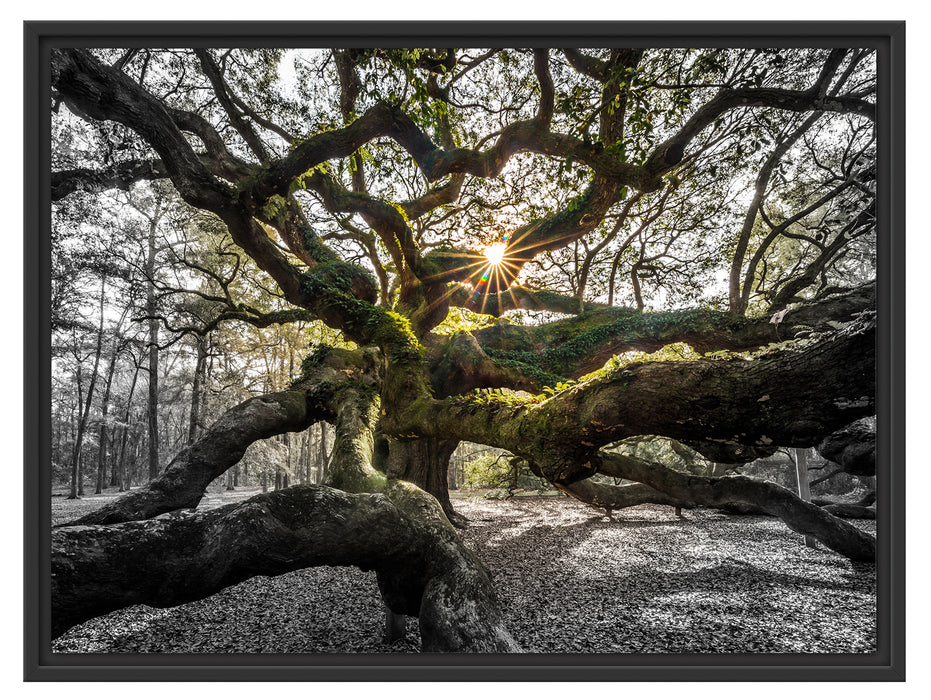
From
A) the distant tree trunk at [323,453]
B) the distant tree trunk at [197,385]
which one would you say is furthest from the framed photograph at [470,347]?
the distant tree trunk at [323,453]

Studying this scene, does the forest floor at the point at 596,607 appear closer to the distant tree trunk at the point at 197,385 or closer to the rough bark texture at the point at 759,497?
the rough bark texture at the point at 759,497

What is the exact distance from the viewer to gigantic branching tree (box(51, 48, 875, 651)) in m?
1.74

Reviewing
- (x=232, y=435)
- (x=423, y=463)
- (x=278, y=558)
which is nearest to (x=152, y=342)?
(x=232, y=435)

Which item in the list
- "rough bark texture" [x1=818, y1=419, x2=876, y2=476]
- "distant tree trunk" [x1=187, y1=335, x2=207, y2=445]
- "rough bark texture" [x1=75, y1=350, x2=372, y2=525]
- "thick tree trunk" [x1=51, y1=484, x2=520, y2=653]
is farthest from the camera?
"distant tree trunk" [x1=187, y1=335, x2=207, y2=445]

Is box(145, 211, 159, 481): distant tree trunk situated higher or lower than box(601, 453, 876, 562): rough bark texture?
higher

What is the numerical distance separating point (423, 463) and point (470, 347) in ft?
7.11

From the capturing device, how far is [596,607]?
280 centimetres

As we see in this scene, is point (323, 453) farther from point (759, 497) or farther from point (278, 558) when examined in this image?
point (759, 497)

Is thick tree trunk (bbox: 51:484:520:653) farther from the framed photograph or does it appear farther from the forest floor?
the forest floor

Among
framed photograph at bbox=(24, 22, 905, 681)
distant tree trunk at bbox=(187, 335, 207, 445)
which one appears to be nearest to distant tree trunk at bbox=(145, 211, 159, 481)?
framed photograph at bbox=(24, 22, 905, 681)

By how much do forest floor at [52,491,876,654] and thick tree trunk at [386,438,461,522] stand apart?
5.07 feet

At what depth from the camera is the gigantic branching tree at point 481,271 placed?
5.72ft

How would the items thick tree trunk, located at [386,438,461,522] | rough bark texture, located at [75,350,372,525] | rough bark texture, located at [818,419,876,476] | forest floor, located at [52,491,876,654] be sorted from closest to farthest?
1. rough bark texture, located at [818,419,876,476]
2. forest floor, located at [52,491,876,654]
3. rough bark texture, located at [75,350,372,525]
4. thick tree trunk, located at [386,438,461,522]

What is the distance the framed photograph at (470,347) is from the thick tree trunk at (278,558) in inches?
0.6
